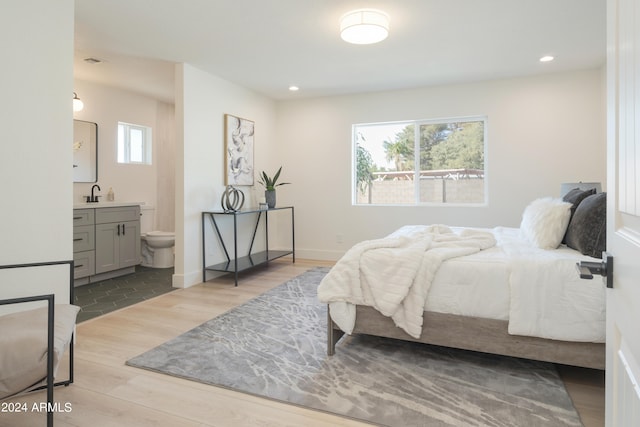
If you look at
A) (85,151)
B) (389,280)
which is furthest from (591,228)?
(85,151)

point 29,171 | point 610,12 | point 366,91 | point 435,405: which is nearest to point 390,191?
point 366,91

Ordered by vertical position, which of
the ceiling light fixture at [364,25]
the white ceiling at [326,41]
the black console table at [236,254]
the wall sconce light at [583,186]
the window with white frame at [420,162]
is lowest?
the black console table at [236,254]

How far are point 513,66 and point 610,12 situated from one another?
3709 mm

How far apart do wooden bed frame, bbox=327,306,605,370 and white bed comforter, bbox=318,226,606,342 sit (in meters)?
0.05

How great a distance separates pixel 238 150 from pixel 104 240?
189 centimetres

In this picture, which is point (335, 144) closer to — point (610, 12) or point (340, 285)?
point (340, 285)

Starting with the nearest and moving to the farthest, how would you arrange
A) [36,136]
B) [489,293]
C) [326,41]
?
1. [489,293]
2. [36,136]
3. [326,41]

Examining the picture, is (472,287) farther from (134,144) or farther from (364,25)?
(134,144)

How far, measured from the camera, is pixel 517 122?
14.4 ft

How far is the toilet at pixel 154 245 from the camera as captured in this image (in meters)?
4.78

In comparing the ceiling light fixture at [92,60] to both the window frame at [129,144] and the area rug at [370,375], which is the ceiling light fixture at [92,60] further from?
the area rug at [370,375]

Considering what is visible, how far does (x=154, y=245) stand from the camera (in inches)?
189

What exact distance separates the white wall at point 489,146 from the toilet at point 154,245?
1.73m

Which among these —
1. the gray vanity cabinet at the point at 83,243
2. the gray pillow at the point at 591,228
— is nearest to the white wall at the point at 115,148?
the gray vanity cabinet at the point at 83,243
